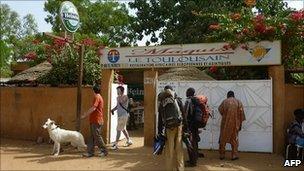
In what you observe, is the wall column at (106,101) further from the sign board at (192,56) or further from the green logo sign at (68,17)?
the green logo sign at (68,17)

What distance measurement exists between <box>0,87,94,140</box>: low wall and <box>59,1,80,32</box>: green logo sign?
187 cm

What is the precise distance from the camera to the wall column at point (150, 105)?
1216cm

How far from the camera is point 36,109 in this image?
13.6 m

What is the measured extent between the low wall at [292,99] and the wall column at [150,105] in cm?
353

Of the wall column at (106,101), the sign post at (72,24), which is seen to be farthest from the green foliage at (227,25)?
the sign post at (72,24)

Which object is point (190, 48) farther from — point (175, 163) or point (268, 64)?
point (175, 163)

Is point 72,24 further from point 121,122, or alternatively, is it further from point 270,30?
point 270,30

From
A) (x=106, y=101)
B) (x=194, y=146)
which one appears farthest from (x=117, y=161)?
(x=106, y=101)

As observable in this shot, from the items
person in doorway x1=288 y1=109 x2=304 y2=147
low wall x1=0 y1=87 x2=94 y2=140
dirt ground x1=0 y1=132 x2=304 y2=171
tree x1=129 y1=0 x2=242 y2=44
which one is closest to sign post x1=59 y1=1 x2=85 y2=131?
low wall x1=0 y1=87 x2=94 y2=140

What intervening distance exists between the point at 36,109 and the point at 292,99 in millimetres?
7601

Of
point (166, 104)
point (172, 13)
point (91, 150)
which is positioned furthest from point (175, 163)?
point (172, 13)

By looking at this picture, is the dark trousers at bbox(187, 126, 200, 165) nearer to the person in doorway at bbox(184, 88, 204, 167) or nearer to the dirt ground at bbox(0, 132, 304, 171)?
the person in doorway at bbox(184, 88, 204, 167)

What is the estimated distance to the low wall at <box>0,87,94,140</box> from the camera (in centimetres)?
1302

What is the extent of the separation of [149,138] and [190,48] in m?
2.74
